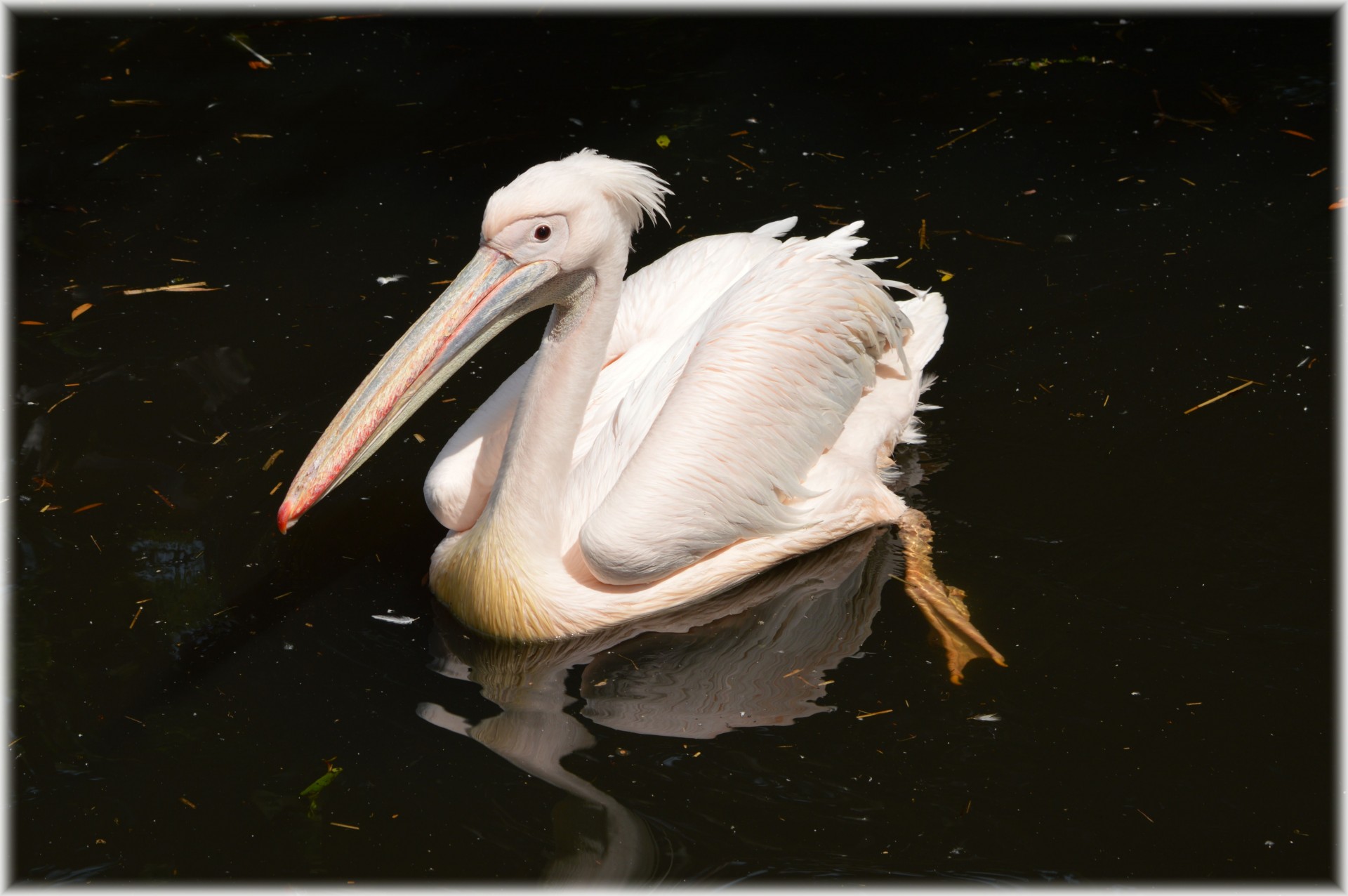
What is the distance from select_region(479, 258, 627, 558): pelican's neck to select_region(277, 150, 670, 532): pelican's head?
0.07 meters

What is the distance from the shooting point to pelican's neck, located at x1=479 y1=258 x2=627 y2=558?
3.62 meters

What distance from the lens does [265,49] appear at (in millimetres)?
7184

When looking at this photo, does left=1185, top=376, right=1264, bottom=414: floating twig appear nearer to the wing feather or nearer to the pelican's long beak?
the wing feather

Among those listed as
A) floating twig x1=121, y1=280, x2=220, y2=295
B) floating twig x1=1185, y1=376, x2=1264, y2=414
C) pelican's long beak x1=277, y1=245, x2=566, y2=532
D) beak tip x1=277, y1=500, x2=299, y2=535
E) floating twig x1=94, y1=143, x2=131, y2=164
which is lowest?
floating twig x1=121, y1=280, x2=220, y2=295

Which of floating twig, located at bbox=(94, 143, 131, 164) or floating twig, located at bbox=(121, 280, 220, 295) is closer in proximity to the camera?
floating twig, located at bbox=(121, 280, 220, 295)

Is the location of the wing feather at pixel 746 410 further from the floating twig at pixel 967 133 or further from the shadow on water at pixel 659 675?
the floating twig at pixel 967 133

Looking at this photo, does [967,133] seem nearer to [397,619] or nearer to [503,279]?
[503,279]

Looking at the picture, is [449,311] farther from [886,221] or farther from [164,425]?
[886,221]

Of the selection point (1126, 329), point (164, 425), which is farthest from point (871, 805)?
point (164, 425)

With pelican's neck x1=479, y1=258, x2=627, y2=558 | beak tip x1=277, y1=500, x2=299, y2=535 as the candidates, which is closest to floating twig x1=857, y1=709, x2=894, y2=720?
pelican's neck x1=479, y1=258, x2=627, y2=558

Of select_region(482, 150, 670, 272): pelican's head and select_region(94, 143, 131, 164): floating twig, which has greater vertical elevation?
select_region(482, 150, 670, 272): pelican's head

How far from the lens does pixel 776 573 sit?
4109 millimetres

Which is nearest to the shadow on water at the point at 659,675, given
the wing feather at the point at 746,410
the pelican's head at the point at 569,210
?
the wing feather at the point at 746,410

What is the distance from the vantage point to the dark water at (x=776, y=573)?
3240mm
